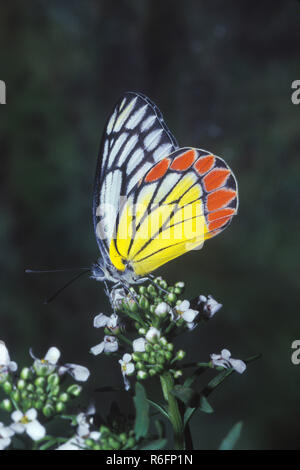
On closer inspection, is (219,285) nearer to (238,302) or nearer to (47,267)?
(238,302)

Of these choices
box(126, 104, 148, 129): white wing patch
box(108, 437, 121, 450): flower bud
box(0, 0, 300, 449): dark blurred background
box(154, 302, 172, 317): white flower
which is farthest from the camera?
box(0, 0, 300, 449): dark blurred background

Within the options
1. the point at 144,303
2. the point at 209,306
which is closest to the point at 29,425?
the point at 144,303

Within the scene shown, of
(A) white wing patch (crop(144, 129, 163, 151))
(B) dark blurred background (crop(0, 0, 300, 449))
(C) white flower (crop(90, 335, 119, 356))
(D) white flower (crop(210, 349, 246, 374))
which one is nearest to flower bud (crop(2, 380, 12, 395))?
(C) white flower (crop(90, 335, 119, 356))

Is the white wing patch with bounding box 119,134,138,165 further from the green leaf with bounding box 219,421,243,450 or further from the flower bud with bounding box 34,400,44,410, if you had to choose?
the green leaf with bounding box 219,421,243,450
